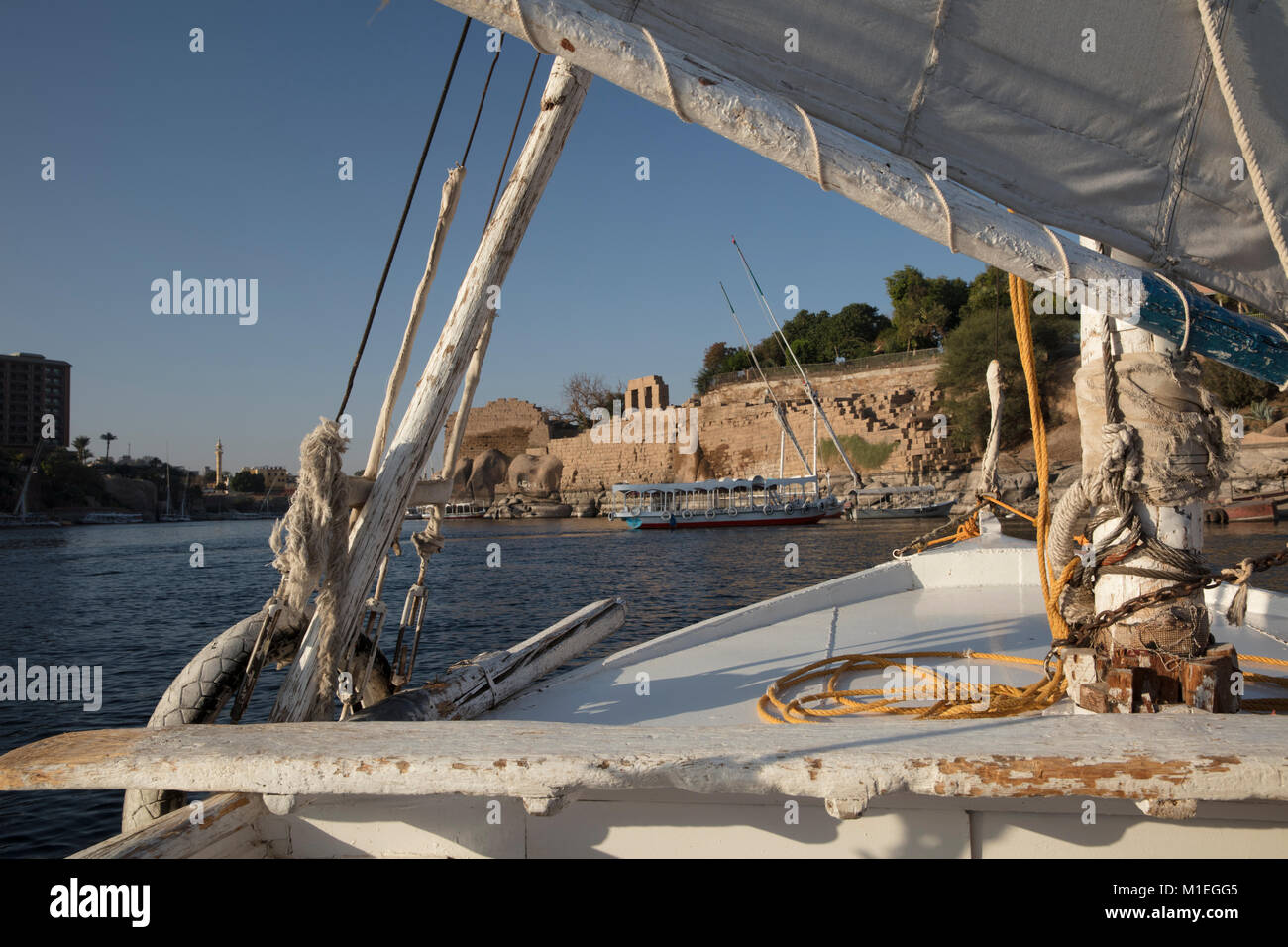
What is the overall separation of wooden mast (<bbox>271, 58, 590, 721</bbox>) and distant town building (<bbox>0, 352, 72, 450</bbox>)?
8913 centimetres

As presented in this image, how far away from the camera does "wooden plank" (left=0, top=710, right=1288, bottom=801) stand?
1486 mm

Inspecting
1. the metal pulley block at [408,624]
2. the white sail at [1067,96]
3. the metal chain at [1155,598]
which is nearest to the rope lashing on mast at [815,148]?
the white sail at [1067,96]

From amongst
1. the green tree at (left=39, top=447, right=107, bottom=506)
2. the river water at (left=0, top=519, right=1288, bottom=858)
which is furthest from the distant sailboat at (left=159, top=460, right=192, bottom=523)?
the river water at (left=0, top=519, right=1288, bottom=858)

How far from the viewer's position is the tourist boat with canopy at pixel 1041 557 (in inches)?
63.3

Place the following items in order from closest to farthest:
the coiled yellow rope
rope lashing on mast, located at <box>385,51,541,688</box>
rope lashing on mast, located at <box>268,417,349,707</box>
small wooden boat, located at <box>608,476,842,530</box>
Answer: the coiled yellow rope
rope lashing on mast, located at <box>268,417,349,707</box>
rope lashing on mast, located at <box>385,51,541,688</box>
small wooden boat, located at <box>608,476,842,530</box>

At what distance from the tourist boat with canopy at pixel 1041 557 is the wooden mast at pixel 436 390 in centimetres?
2

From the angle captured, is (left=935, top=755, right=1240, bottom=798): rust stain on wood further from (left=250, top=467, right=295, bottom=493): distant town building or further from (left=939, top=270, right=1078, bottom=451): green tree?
(left=250, top=467, right=295, bottom=493): distant town building

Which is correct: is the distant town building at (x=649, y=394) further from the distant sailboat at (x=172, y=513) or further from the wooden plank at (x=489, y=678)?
the wooden plank at (x=489, y=678)

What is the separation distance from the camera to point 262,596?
18.7 metres

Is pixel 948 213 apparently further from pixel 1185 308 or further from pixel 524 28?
pixel 524 28

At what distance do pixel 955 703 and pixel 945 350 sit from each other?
4445 centimetres

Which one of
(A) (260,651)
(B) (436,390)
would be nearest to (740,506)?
(B) (436,390)
